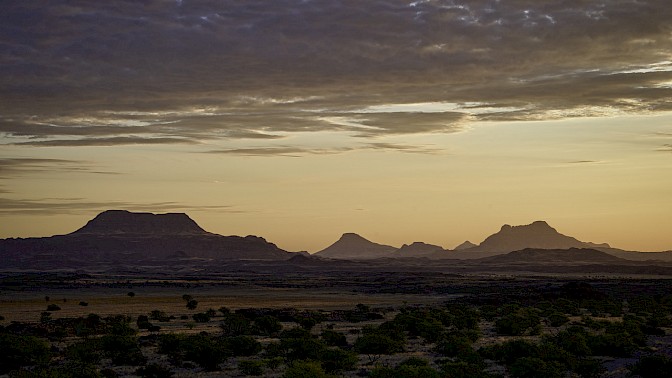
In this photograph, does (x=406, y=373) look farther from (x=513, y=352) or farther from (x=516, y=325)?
(x=516, y=325)

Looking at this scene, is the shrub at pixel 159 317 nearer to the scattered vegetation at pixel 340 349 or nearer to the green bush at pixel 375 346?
the scattered vegetation at pixel 340 349

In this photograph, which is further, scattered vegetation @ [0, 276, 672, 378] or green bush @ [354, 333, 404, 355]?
green bush @ [354, 333, 404, 355]

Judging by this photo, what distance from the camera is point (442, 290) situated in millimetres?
103312

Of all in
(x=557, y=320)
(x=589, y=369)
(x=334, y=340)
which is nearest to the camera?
(x=589, y=369)

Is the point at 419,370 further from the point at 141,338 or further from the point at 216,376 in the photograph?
the point at 141,338

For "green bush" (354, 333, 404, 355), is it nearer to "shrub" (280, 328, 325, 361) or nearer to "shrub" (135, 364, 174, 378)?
"shrub" (280, 328, 325, 361)

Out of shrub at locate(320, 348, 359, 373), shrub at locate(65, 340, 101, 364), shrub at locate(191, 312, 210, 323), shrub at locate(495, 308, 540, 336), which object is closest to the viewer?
shrub at locate(320, 348, 359, 373)

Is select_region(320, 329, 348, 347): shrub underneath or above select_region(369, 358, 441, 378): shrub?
underneath

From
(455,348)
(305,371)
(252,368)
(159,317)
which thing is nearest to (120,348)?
(252,368)

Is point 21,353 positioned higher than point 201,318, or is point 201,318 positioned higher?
point 21,353

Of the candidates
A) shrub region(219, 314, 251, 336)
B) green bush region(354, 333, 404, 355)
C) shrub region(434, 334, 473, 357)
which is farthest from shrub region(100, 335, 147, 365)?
shrub region(434, 334, 473, 357)

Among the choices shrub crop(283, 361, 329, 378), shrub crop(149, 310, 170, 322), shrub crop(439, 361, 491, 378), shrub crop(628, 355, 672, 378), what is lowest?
shrub crop(149, 310, 170, 322)

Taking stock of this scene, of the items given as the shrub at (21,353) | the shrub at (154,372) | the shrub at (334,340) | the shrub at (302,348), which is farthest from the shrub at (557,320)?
the shrub at (21,353)

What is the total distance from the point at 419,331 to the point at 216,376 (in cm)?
1658
